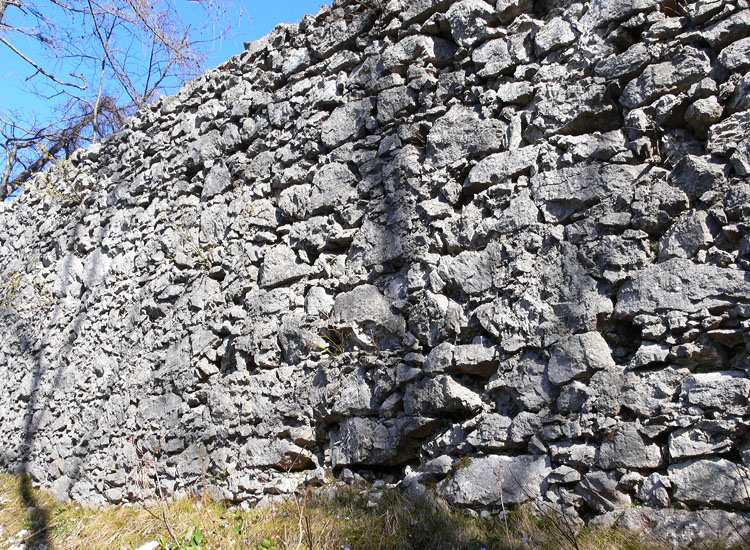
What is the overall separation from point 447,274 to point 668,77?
53.0 inches

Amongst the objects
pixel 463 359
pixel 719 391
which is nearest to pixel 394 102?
pixel 463 359

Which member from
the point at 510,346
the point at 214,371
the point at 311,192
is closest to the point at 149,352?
the point at 214,371

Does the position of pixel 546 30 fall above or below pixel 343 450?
above

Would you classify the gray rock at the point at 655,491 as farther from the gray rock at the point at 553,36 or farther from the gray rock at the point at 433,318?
the gray rock at the point at 553,36

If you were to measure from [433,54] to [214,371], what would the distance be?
8.12ft

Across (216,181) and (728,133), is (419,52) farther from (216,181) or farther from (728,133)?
(216,181)

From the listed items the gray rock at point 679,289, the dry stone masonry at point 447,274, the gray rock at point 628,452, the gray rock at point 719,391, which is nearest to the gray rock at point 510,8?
the dry stone masonry at point 447,274

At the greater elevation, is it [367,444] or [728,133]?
[728,133]

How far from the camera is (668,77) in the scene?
257 cm

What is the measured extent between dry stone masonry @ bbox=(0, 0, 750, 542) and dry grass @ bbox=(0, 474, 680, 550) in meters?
0.12

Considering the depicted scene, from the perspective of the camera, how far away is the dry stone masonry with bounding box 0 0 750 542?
7.60ft

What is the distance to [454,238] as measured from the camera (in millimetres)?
3070

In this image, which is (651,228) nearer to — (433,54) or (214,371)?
(433,54)

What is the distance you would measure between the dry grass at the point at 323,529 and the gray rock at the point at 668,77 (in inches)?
73.1
